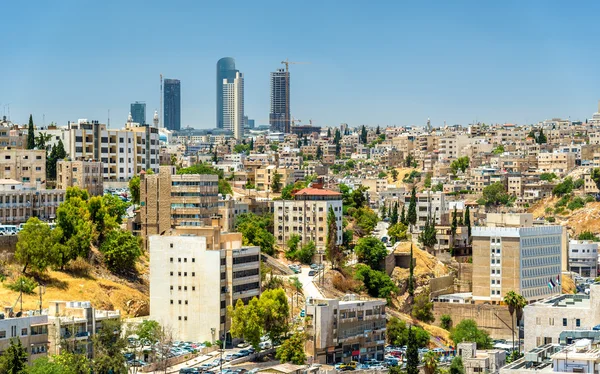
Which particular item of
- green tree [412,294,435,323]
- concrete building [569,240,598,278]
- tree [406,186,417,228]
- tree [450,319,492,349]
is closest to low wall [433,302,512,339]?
green tree [412,294,435,323]

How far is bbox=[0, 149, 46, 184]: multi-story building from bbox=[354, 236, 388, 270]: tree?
84.1 feet

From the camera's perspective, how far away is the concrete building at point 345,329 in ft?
241

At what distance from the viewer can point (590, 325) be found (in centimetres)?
5812

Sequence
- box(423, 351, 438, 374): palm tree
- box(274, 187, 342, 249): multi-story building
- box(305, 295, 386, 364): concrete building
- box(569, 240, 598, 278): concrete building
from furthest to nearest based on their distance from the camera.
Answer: box(569, 240, 598, 278): concrete building
box(274, 187, 342, 249): multi-story building
box(305, 295, 386, 364): concrete building
box(423, 351, 438, 374): palm tree

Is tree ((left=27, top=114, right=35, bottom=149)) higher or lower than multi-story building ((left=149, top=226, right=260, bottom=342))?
higher

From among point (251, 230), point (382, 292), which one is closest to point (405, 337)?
point (382, 292)

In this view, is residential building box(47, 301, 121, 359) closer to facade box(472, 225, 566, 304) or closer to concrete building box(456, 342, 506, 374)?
concrete building box(456, 342, 506, 374)

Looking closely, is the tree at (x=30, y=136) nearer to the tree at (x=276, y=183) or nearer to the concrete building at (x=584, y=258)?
the tree at (x=276, y=183)

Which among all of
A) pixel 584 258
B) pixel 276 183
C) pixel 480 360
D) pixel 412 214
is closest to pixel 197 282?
pixel 480 360

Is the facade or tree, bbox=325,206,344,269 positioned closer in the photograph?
tree, bbox=325,206,344,269

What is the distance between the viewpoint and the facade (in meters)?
97.2

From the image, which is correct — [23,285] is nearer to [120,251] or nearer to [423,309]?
[120,251]

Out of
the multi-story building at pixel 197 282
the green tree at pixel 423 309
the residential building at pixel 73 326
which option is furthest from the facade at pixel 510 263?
the residential building at pixel 73 326

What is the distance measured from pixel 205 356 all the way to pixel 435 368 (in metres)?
12.9
